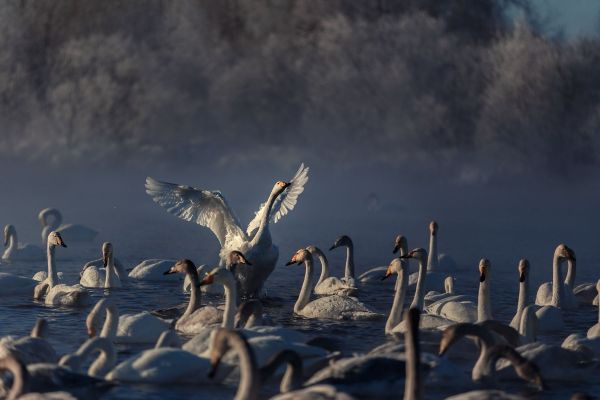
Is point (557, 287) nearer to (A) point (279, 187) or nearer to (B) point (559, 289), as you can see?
(B) point (559, 289)

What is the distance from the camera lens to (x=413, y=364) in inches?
365

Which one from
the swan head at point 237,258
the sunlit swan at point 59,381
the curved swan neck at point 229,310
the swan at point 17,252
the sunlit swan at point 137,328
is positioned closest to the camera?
the sunlit swan at point 59,381

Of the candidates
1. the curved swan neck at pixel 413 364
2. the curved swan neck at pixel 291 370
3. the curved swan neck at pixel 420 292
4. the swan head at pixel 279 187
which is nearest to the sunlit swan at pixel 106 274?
the swan head at pixel 279 187

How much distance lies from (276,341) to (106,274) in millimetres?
9282

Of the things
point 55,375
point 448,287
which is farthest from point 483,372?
point 448,287

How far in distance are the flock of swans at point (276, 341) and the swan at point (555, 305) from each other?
0.07 ft

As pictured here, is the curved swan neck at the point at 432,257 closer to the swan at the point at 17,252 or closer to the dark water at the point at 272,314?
the dark water at the point at 272,314

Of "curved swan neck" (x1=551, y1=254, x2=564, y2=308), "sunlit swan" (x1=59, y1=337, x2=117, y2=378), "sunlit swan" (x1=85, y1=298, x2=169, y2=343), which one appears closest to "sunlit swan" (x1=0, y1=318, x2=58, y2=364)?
"sunlit swan" (x1=59, y1=337, x2=117, y2=378)

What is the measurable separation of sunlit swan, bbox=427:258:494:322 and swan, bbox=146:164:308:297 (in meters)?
3.77

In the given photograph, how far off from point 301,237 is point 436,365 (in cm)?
2552

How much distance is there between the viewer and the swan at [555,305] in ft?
51.4

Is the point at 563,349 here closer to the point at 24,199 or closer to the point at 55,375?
the point at 55,375

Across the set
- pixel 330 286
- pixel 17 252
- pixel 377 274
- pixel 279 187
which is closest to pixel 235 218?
pixel 279 187

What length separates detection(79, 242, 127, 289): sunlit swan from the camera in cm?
2005
